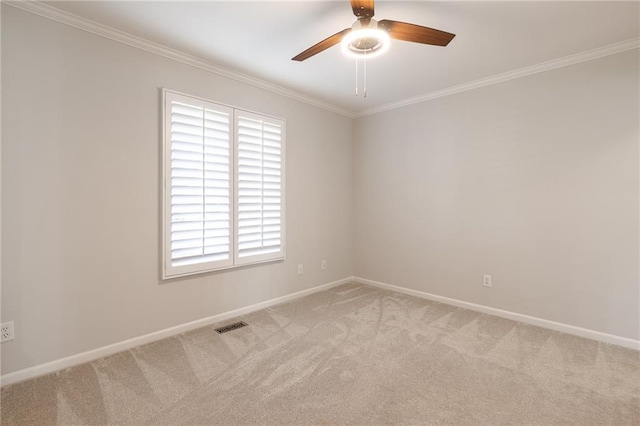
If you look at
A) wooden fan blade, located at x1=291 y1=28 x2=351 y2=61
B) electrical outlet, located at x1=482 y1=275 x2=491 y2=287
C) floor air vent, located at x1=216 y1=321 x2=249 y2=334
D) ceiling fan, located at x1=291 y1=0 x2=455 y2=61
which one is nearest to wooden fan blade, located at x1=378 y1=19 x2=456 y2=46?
ceiling fan, located at x1=291 y1=0 x2=455 y2=61

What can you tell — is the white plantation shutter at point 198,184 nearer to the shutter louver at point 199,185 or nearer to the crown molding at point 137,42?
the shutter louver at point 199,185

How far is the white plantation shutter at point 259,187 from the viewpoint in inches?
129

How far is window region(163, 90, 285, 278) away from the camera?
109 inches

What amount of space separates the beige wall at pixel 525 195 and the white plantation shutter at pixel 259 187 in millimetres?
1528

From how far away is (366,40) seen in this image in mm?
2002

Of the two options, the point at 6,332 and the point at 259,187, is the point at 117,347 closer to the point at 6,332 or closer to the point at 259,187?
the point at 6,332

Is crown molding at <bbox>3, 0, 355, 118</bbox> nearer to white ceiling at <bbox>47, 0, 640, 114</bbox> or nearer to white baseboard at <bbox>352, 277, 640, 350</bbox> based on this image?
white ceiling at <bbox>47, 0, 640, 114</bbox>

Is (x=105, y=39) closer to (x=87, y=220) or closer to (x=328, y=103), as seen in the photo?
(x=87, y=220)

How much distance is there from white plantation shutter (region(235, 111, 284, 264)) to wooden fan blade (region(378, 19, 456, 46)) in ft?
6.21

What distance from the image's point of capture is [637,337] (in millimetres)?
2588

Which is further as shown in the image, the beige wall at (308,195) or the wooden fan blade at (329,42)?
the beige wall at (308,195)

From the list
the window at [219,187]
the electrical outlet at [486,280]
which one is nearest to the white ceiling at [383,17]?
the window at [219,187]

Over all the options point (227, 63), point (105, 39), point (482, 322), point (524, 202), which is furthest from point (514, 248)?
point (105, 39)

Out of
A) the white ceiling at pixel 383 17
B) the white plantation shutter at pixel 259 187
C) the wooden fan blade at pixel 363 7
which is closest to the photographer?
the wooden fan blade at pixel 363 7
